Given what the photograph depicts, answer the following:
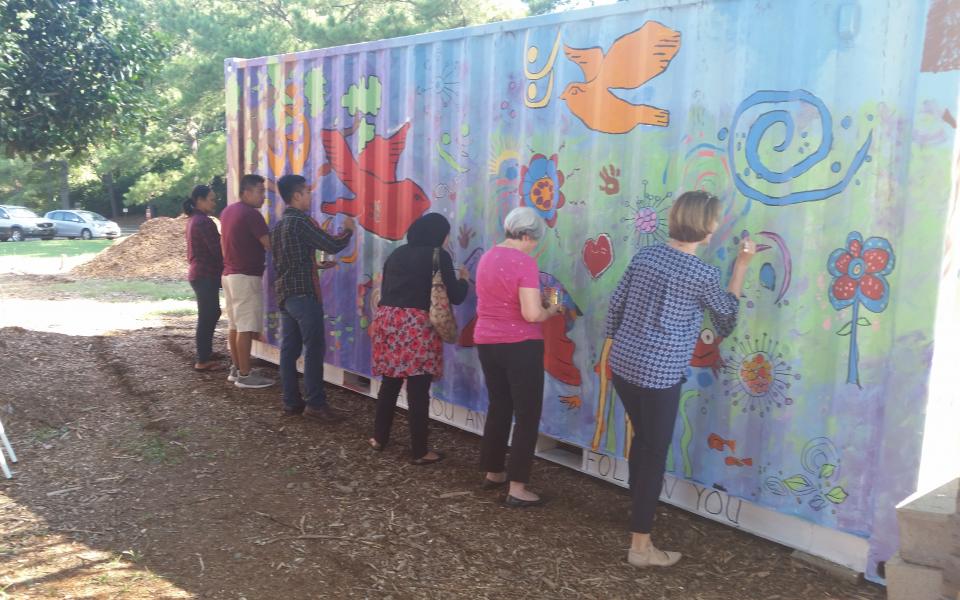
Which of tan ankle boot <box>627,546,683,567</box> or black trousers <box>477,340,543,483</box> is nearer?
tan ankle boot <box>627,546,683,567</box>

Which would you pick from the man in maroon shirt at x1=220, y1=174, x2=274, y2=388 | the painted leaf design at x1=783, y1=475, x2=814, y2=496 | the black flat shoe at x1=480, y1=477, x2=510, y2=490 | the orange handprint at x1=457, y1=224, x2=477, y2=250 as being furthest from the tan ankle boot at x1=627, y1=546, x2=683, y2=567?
the man in maroon shirt at x1=220, y1=174, x2=274, y2=388

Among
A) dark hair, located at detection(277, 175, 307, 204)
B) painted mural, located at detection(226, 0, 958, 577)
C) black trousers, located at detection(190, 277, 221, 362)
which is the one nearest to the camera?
painted mural, located at detection(226, 0, 958, 577)

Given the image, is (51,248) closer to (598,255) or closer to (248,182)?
(248,182)

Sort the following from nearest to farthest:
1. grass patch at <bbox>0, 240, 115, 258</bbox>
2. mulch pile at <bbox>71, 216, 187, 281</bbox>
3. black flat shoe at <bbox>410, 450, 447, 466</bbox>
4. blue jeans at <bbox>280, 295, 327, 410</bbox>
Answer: black flat shoe at <bbox>410, 450, 447, 466</bbox>, blue jeans at <bbox>280, 295, 327, 410</bbox>, mulch pile at <bbox>71, 216, 187, 281</bbox>, grass patch at <bbox>0, 240, 115, 258</bbox>

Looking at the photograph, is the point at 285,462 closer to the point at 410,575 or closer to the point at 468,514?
the point at 468,514

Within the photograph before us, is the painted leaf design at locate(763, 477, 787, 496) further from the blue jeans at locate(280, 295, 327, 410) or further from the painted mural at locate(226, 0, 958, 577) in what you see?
the blue jeans at locate(280, 295, 327, 410)

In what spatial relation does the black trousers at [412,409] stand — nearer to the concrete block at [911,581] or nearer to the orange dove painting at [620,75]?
the orange dove painting at [620,75]

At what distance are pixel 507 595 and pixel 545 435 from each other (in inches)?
65.2

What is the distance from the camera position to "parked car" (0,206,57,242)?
101 feet

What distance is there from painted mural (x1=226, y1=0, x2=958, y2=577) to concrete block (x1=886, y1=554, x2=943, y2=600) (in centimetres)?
25

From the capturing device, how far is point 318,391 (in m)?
6.21

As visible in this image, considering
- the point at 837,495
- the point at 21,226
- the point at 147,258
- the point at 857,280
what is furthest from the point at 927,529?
the point at 21,226

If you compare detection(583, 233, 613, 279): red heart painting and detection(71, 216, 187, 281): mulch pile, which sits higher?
detection(583, 233, 613, 279): red heart painting

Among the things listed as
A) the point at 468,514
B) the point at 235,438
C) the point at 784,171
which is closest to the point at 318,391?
the point at 235,438
